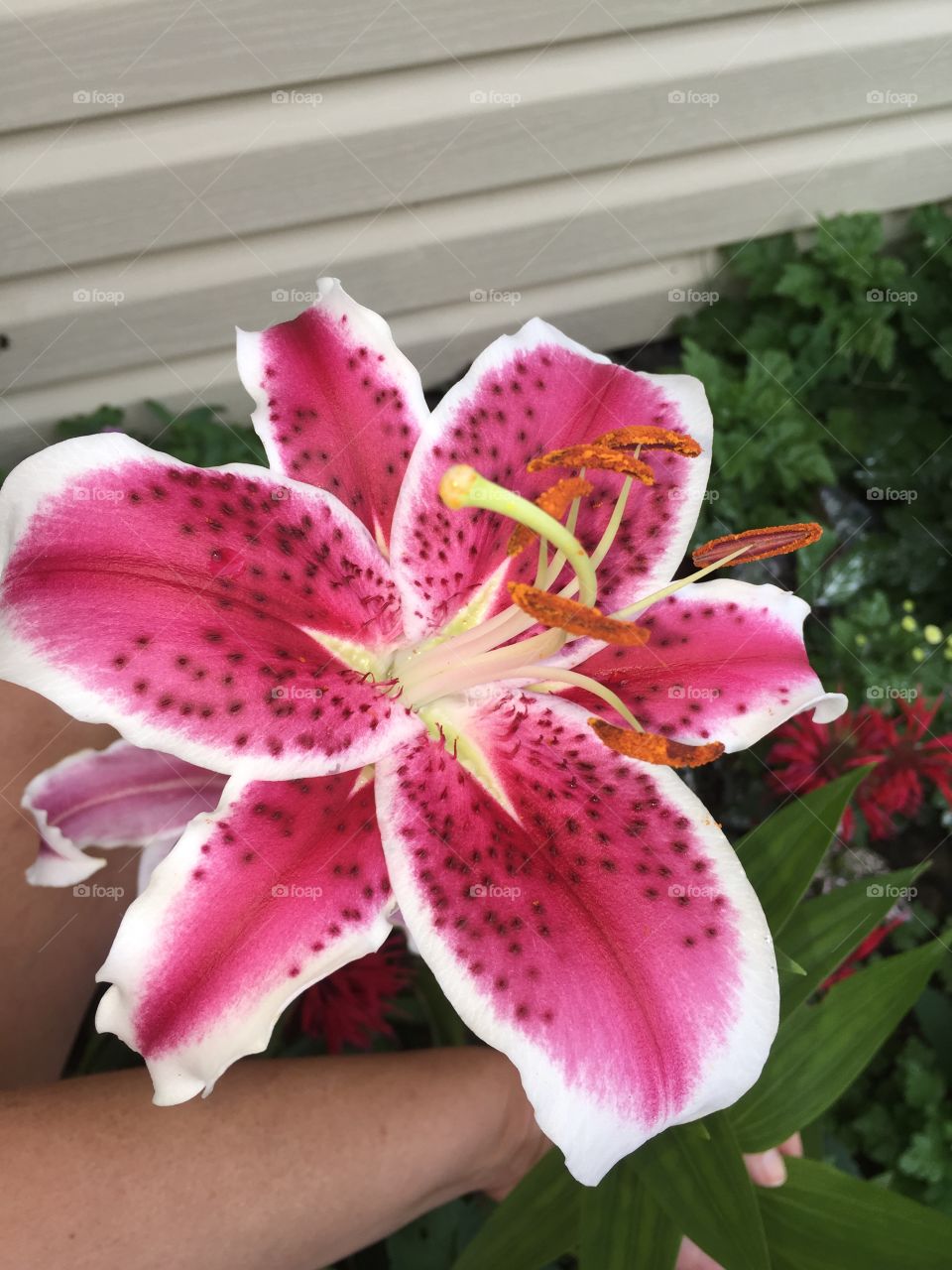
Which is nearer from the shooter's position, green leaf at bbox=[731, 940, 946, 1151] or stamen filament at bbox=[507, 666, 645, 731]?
stamen filament at bbox=[507, 666, 645, 731]

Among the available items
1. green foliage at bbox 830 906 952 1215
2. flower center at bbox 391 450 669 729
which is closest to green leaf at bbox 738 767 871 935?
flower center at bbox 391 450 669 729

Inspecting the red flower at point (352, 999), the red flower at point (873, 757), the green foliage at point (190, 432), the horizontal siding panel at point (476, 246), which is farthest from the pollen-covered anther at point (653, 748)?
the horizontal siding panel at point (476, 246)

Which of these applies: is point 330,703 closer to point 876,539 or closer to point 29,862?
point 29,862

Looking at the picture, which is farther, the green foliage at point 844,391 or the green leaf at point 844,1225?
the green foliage at point 844,391

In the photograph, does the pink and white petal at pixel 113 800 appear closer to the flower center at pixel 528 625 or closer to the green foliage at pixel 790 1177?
the flower center at pixel 528 625

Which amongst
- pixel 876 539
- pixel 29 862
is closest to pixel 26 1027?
pixel 29 862

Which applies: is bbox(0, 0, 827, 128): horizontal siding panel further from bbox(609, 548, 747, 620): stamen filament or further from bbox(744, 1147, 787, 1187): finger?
bbox(744, 1147, 787, 1187): finger
